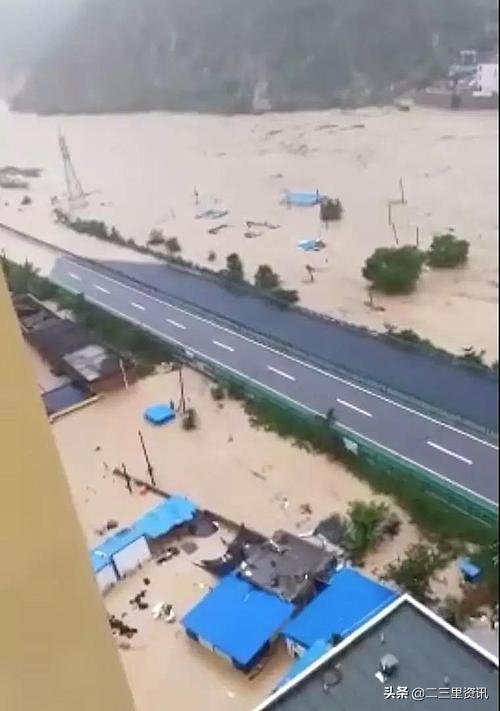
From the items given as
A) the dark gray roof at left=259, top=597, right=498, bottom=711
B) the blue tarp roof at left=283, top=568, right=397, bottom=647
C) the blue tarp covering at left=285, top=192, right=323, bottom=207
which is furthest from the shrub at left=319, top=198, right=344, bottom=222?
the dark gray roof at left=259, top=597, right=498, bottom=711

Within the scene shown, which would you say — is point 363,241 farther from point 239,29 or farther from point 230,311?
point 239,29

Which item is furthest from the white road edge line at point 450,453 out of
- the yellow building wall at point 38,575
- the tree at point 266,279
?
the yellow building wall at point 38,575

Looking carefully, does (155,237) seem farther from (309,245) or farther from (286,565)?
(286,565)

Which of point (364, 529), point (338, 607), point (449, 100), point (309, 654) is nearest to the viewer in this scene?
point (309, 654)

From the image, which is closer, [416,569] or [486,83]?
[416,569]

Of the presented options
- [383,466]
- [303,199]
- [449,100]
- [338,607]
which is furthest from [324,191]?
[338,607]

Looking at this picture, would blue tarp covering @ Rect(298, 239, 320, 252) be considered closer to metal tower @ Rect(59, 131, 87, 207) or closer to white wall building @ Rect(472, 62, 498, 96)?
metal tower @ Rect(59, 131, 87, 207)
